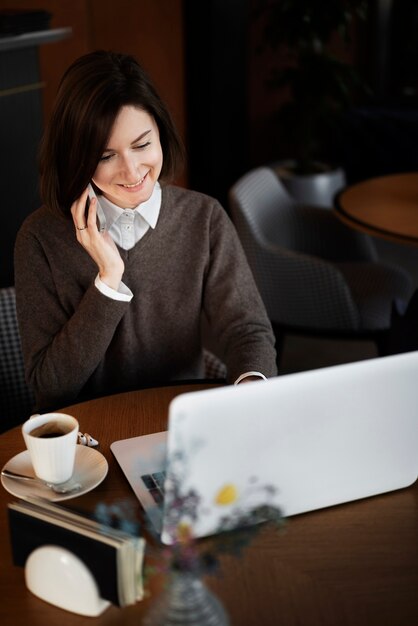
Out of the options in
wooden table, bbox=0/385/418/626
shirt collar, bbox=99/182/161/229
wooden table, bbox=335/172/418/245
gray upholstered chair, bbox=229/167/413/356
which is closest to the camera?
wooden table, bbox=0/385/418/626

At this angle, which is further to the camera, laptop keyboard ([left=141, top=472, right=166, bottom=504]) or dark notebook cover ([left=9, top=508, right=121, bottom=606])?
laptop keyboard ([left=141, top=472, right=166, bottom=504])

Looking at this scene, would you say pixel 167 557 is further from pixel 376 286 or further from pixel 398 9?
pixel 398 9

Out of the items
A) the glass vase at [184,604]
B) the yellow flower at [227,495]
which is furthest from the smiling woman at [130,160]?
the glass vase at [184,604]

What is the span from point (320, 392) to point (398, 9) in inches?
234

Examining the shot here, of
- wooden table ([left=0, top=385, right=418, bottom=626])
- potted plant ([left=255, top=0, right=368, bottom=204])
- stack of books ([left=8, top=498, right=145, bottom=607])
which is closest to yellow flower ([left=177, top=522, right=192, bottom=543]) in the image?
stack of books ([left=8, top=498, right=145, bottom=607])

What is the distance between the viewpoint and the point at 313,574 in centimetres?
128

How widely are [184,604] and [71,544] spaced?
0.29 meters

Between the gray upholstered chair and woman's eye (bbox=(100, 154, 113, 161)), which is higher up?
woman's eye (bbox=(100, 154, 113, 161))

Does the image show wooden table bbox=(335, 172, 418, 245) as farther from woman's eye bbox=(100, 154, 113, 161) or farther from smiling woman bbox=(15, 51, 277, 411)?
woman's eye bbox=(100, 154, 113, 161)

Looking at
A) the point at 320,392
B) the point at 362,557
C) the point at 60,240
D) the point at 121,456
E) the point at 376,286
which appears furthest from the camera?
the point at 376,286

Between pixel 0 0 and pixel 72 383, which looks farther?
pixel 0 0

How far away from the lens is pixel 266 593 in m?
1.24

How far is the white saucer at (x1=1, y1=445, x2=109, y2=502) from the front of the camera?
1405 mm

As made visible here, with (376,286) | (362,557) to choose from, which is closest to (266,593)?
(362,557)
